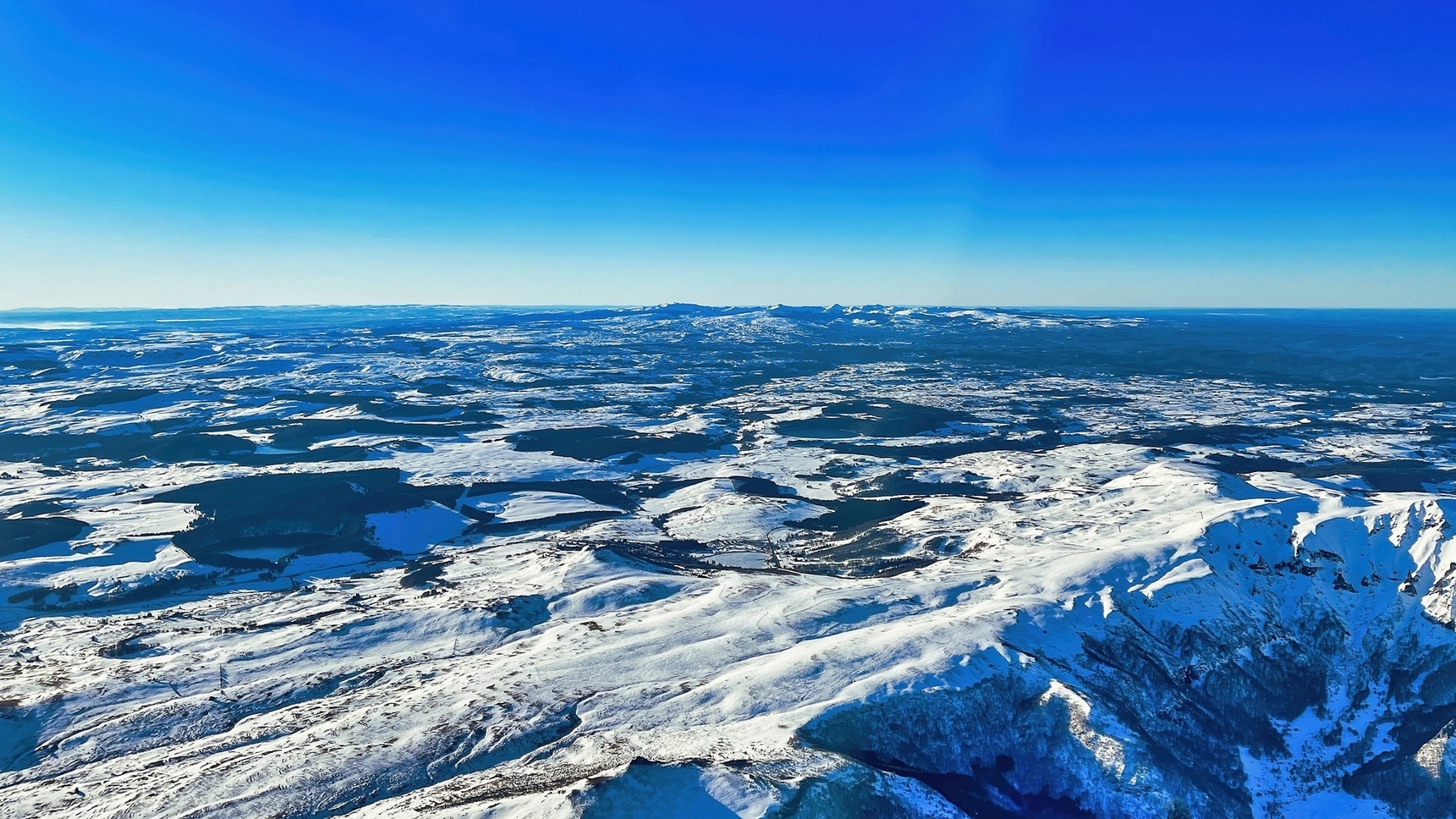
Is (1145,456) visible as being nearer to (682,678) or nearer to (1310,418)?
(1310,418)

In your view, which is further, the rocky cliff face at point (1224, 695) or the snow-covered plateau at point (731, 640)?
the rocky cliff face at point (1224, 695)

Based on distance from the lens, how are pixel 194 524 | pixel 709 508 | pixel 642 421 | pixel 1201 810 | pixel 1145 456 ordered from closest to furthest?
pixel 1201 810, pixel 194 524, pixel 709 508, pixel 1145 456, pixel 642 421

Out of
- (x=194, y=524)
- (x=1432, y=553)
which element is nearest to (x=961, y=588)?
(x=1432, y=553)

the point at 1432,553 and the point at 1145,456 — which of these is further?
the point at 1145,456

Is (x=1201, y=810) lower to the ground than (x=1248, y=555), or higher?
lower

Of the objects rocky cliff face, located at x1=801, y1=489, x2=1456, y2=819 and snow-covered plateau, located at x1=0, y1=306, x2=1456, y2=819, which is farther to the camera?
rocky cliff face, located at x1=801, y1=489, x2=1456, y2=819

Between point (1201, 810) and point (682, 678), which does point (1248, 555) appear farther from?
point (682, 678)

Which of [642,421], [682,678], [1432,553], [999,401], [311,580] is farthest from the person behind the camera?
[999,401]

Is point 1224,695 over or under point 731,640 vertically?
under

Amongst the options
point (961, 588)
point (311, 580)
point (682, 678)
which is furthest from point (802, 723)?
point (311, 580)

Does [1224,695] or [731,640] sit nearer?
[1224,695]
